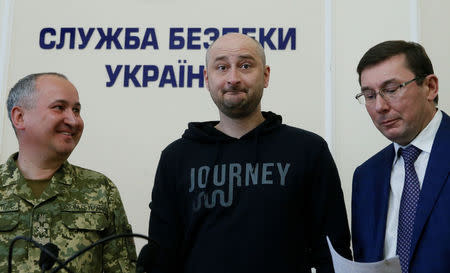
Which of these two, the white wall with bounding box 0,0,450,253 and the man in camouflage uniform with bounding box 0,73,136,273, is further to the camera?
the white wall with bounding box 0,0,450,253

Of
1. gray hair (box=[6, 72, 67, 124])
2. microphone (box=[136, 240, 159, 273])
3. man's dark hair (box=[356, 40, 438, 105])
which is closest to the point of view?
microphone (box=[136, 240, 159, 273])

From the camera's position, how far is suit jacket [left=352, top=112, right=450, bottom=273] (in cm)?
155

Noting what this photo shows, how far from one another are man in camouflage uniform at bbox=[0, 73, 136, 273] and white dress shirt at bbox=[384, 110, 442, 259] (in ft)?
3.01

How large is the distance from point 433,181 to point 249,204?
59 cm

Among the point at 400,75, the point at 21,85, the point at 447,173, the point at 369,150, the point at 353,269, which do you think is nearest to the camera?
the point at 353,269

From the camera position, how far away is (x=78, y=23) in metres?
3.16

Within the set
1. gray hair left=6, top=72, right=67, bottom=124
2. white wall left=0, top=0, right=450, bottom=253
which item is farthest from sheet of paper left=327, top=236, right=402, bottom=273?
white wall left=0, top=0, right=450, bottom=253

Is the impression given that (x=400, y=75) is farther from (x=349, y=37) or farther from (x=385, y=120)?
(x=349, y=37)

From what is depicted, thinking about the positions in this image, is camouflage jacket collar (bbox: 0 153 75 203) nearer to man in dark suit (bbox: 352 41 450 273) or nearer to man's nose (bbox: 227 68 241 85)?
man's nose (bbox: 227 68 241 85)

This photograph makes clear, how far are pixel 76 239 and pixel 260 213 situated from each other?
0.67 meters

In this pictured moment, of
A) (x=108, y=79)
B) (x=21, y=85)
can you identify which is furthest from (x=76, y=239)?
(x=108, y=79)

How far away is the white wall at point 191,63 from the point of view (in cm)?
293

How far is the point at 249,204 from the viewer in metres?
1.71

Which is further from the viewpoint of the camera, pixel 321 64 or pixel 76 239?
pixel 321 64
